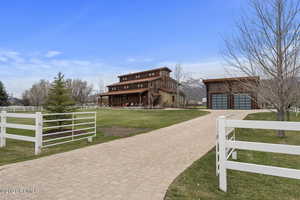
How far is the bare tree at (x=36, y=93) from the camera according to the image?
5847cm

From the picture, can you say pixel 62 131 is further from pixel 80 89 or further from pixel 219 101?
pixel 80 89

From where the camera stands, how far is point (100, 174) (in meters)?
3.75

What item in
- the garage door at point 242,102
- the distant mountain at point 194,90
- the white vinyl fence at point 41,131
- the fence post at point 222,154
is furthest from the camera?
the distant mountain at point 194,90

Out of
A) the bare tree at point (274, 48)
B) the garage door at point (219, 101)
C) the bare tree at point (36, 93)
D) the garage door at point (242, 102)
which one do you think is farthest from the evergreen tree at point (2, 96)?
the bare tree at point (274, 48)

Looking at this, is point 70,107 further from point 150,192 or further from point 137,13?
point 137,13

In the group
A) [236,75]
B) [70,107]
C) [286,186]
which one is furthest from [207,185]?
[70,107]

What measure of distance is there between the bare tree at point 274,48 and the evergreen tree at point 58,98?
9.30 meters

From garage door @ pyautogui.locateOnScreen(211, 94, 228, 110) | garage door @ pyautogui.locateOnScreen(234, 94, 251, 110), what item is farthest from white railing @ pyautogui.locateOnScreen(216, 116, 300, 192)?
garage door @ pyautogui.locateOnScreen(211, 94, 228, 110)

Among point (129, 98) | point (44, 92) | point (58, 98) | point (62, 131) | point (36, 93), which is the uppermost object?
point (44, 92)

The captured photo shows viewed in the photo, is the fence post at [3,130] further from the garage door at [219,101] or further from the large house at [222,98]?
the garage door at [219,101]

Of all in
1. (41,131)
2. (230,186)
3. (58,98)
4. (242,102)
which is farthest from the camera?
(242,102)

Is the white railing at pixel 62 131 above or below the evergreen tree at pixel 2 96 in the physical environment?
below

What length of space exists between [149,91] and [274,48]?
28939 millimetres

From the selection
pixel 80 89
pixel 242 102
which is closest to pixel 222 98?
pixel 242 102
